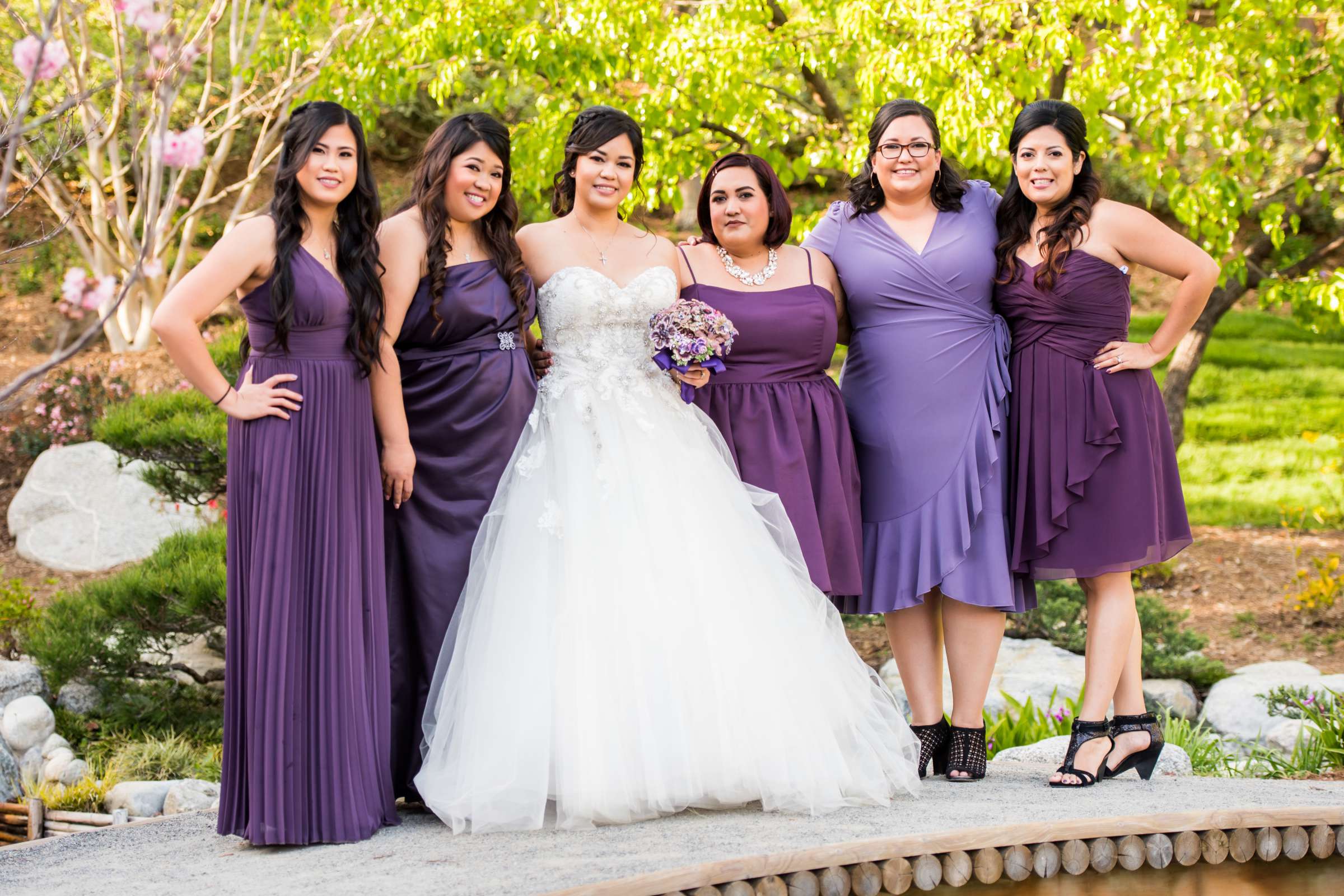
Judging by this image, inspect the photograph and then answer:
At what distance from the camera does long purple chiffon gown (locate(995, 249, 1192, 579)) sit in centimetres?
416

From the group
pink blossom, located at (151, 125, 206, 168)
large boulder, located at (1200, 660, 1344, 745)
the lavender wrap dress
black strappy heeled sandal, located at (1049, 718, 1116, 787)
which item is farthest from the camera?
large boulder, located at (1200, 660, 1344, 745)

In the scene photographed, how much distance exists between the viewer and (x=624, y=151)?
4195mm

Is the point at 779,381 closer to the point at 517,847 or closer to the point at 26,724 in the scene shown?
the point at 517,847

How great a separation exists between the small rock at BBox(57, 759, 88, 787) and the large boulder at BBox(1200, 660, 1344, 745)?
5.29 m

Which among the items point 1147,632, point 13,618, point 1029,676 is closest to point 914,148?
point 1029,676

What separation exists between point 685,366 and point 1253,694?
418 centimetres

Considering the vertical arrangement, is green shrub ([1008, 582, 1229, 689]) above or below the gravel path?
above

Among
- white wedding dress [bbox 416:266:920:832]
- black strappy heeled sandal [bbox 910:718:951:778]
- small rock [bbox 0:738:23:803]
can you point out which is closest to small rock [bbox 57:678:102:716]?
small rock [bbox 0:738:23:803]

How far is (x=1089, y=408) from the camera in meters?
4.19

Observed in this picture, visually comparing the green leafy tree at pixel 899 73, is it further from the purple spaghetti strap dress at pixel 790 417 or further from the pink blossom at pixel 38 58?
the pink blossom at pixel 38 58

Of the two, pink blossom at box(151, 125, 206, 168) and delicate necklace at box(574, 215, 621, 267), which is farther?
delicate necklace at box(574, 215, 621, 267)

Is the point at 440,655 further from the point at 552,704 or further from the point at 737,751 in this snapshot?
the point at 737,751

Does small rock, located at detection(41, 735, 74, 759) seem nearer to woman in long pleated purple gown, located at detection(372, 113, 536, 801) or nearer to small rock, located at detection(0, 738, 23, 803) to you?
small rock, located at detection(0, 738, 23, 803)

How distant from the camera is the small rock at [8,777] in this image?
207 inches
